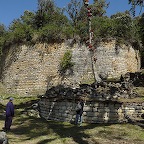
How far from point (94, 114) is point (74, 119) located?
35.6 inches

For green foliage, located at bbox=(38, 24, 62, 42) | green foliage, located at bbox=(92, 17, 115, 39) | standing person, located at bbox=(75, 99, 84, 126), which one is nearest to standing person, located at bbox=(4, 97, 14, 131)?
standing person, located at bbox=(75, 99, 84, 126)

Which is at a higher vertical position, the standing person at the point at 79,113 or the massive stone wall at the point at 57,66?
the massive stone wall at the point at 57,66

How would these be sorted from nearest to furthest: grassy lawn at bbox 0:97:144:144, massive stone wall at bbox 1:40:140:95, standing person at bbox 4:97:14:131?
grassy lawn at bbox 0:97:144:144, standing person at bbox 4:97:14:131, massive stone wall at bbox 1:40:140:95

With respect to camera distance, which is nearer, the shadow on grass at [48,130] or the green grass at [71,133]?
the green grass at [71,133]

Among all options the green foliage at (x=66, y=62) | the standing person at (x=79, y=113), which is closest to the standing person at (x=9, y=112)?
the standing person at (x=79, y=113)

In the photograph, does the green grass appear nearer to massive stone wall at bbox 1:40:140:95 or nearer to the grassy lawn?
the grassy lawn

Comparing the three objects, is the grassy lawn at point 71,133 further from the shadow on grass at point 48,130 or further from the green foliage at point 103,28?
the green foliage at point 103,28

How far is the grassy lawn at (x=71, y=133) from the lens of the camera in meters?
9.28

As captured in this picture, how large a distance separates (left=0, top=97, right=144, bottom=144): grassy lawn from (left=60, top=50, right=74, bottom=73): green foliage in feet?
31.9

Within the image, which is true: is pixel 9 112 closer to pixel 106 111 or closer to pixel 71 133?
pixel 71 133

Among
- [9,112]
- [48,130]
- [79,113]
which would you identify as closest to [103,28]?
[79,113]

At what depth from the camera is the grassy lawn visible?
9.28 m

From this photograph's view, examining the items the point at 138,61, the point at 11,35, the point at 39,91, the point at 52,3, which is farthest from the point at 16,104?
the point at 52,3

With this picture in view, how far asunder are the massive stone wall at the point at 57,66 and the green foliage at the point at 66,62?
29cm
